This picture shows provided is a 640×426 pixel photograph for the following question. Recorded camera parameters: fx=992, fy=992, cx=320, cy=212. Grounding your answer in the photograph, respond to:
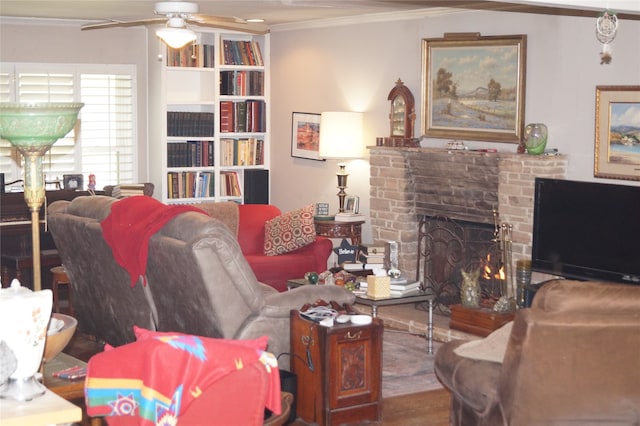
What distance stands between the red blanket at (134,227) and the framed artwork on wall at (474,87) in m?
2.51

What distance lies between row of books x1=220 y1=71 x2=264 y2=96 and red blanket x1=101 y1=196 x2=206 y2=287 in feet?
12.5

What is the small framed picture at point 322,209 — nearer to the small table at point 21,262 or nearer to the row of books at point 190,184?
the row of books at point 190,184

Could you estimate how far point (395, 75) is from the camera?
8445mm

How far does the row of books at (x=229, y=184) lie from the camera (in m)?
10.2

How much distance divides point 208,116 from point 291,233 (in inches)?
85.8

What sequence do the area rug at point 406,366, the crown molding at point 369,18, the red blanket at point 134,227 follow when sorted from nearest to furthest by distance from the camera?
the red blanket at point 134,227, the area rug at point 406,366, the crown molding at point 369,18

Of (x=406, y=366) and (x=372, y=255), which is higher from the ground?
(x=372, y=255)

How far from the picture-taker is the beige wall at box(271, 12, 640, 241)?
676cm

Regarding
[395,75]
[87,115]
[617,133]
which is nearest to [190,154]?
[87,115]

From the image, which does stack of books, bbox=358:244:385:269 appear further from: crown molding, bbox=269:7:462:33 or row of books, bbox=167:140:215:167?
row of books, bbox=167:140:215:167

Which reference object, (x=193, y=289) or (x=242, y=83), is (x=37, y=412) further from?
(x=242, y=83)

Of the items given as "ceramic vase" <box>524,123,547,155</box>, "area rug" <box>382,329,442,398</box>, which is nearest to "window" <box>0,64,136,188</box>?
"area rug" <box>382,329,442,398</box>

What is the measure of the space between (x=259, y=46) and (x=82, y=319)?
4.03 metres

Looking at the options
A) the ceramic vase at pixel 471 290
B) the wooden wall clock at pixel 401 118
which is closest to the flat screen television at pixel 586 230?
the ceramic vase at pixel 471 290
